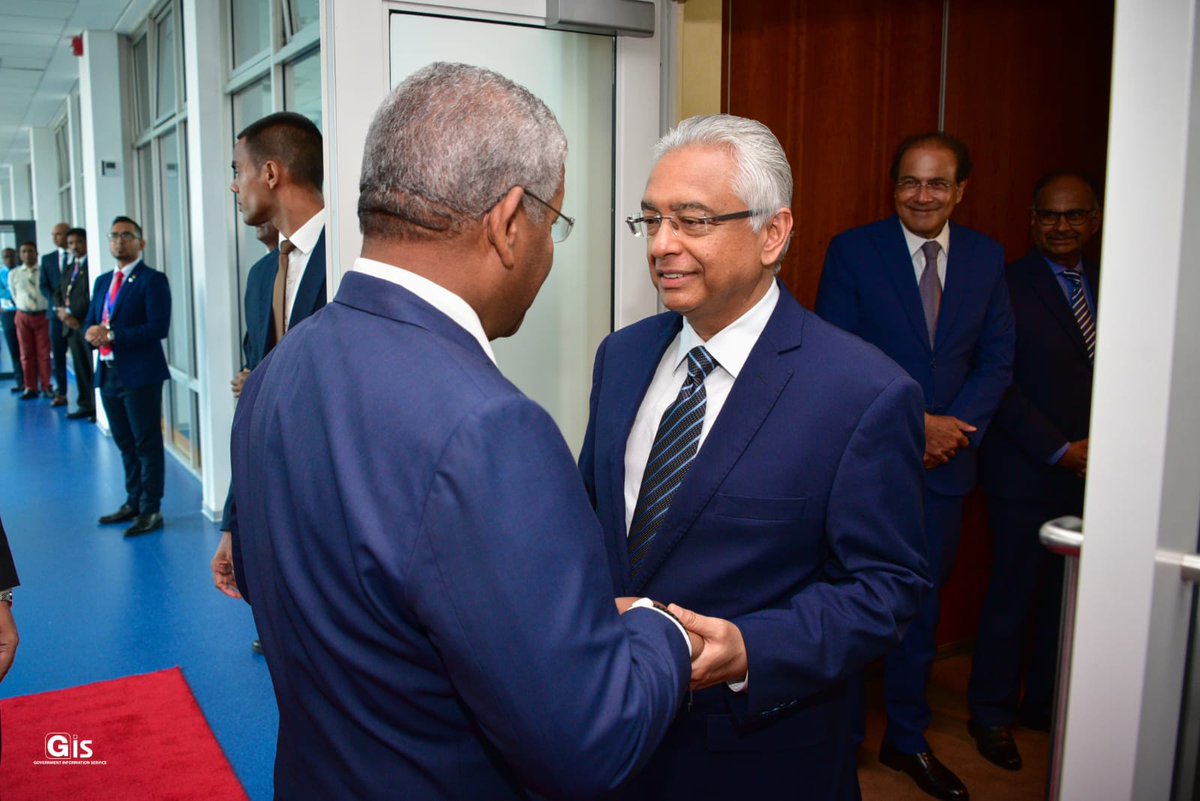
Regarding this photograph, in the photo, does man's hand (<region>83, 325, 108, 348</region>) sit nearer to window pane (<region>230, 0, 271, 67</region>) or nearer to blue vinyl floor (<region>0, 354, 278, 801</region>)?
blue vinyl floor (<region>0, 354, 278, 801</region>)

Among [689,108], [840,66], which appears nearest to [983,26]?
[840,66]

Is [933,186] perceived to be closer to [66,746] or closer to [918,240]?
[918,240]

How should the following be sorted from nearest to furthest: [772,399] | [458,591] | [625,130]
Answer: [458,591], [772,399], [625,130]

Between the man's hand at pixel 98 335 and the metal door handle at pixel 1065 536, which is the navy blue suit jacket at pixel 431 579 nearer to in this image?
the metal door handle at pixel 1065 536

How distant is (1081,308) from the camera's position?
11.0 ft

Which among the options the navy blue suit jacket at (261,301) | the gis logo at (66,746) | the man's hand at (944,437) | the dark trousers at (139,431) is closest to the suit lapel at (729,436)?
the man's hand at (944,437)

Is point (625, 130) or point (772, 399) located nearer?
point (772, 399)

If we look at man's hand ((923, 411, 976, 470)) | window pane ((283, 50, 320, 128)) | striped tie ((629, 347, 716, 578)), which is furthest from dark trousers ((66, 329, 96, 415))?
striped tie ((629, 347, 716, 578))

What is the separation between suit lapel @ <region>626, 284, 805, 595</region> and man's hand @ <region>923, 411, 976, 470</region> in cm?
158

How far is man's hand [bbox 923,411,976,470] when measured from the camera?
3004 millimetres

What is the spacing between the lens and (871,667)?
12.5 feet

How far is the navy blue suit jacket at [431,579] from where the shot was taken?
0.97 m

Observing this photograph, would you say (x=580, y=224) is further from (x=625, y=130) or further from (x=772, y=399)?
(x=772, y=399)

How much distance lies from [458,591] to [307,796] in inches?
17.0
